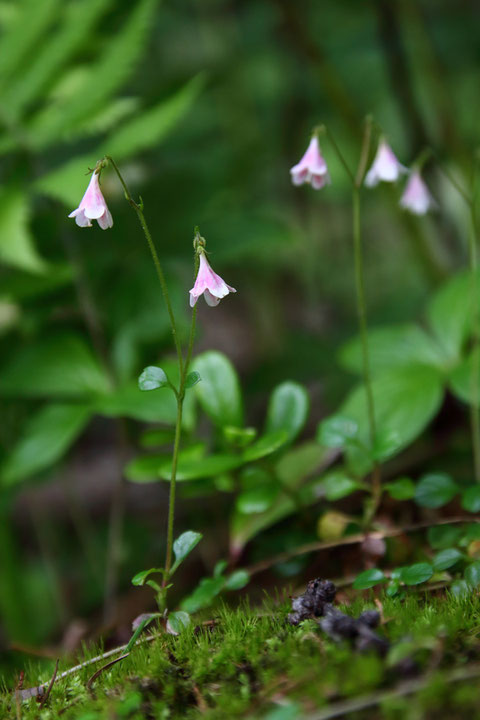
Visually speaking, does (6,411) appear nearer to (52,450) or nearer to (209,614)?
(52,450)

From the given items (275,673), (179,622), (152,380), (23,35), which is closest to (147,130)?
(23,35)

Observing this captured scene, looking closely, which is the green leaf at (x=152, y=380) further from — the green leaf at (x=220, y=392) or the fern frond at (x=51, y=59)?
the fern frond at (x=51, y=59)

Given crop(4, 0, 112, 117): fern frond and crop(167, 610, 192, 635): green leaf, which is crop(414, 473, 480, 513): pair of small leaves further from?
crop(4, 0, 112, 117): fern frond

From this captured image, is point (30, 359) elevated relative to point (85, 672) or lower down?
elevated

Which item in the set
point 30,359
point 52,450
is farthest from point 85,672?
point 30,359

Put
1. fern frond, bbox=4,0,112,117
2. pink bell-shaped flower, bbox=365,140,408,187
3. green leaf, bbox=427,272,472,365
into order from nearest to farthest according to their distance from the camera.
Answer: pink bell-shaped flower, bbox=365,140,408,187
green leaf, bbox=427,272,472,365
fern frond, bbox=4,0,112,117

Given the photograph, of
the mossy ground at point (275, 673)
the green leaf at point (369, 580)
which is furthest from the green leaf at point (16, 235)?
the green leaf at point (369, 580)

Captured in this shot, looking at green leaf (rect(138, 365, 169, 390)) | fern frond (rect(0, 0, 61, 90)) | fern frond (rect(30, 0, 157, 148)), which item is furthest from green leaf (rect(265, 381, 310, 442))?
fern frond (rect(0, 0, 61, 90))
